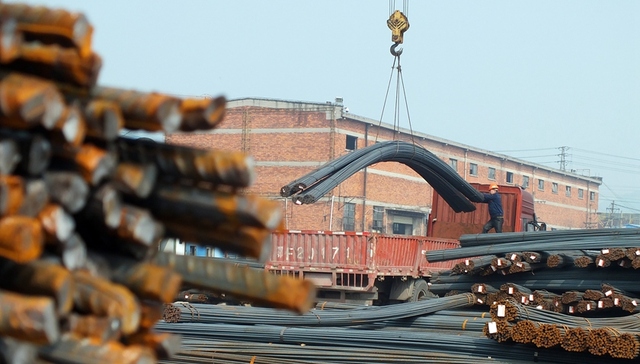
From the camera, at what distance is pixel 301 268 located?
18047mm

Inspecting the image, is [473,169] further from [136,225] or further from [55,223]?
[55,223]

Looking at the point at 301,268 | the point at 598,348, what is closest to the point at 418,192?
the point at 301,268

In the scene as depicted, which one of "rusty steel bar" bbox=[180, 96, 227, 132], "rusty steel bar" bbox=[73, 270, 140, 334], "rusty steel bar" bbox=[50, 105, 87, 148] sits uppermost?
"rusty steel bar" bbox=[180, 96, 227, 132]

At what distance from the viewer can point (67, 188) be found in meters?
2.28

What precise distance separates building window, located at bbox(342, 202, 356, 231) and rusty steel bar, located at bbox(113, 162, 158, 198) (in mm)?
41021

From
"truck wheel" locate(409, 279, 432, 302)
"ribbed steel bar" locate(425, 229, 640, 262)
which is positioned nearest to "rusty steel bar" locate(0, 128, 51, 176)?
"ribbed steel bar" locate(425, 229, 640, 262)

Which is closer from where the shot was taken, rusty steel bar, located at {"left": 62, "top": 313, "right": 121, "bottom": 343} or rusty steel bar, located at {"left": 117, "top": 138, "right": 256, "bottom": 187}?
rusty steel bar, located at {"left": 62, "top": 313, "right": 121, "bottom": 343}

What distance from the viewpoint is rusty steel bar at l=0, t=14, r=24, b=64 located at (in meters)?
2.15

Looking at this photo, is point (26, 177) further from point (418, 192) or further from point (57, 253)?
point (418, 192)

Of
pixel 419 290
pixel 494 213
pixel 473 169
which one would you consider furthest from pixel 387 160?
pixel 473 169

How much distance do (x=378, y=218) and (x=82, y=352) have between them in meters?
43.6

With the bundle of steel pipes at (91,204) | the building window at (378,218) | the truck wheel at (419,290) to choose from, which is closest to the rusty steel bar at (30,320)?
the bundle of steel pipes at (91,204)

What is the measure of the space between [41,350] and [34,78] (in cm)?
75

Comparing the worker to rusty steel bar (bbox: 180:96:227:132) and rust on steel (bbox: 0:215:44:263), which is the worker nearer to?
rusty steel bar (bbox: 180:96:227:132)
